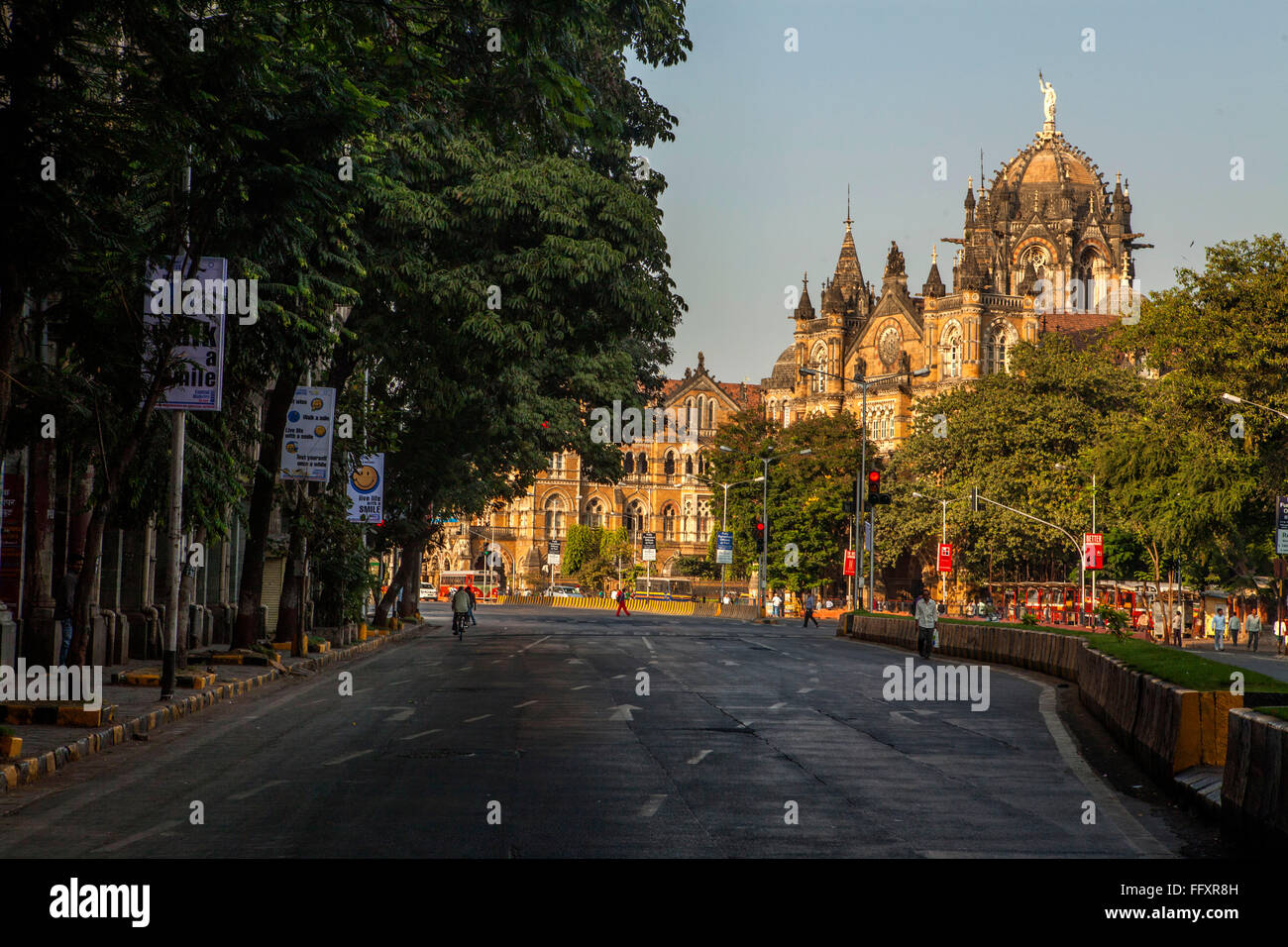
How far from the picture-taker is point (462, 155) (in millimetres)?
28609

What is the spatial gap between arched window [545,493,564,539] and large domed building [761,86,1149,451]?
2746 cm

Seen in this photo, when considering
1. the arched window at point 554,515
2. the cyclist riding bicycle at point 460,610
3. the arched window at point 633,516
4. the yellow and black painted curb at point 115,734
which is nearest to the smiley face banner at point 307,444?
the yellow and black painted curb at point 115,734

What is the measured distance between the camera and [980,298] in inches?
5044

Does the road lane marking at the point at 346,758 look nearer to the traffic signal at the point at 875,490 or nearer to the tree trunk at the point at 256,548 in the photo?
the tree trunk at the point at 256,548

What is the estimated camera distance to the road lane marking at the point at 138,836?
9695mm

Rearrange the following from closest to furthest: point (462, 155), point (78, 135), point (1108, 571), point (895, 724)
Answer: point (78, 135) < point (895, 724) < point (462, 155) < point (1108, 571)

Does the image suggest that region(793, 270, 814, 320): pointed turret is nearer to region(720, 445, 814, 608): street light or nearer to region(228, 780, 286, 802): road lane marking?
region(720, 445, 814, 608): street light

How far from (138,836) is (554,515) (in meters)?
158

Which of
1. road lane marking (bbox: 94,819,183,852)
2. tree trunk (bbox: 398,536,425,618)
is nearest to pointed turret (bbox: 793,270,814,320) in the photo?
tree trunk (bbox: 398,536,425,618)

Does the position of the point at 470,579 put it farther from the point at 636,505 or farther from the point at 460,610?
the point at 460,610

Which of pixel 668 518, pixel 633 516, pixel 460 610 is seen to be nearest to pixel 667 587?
pixel 633 516
